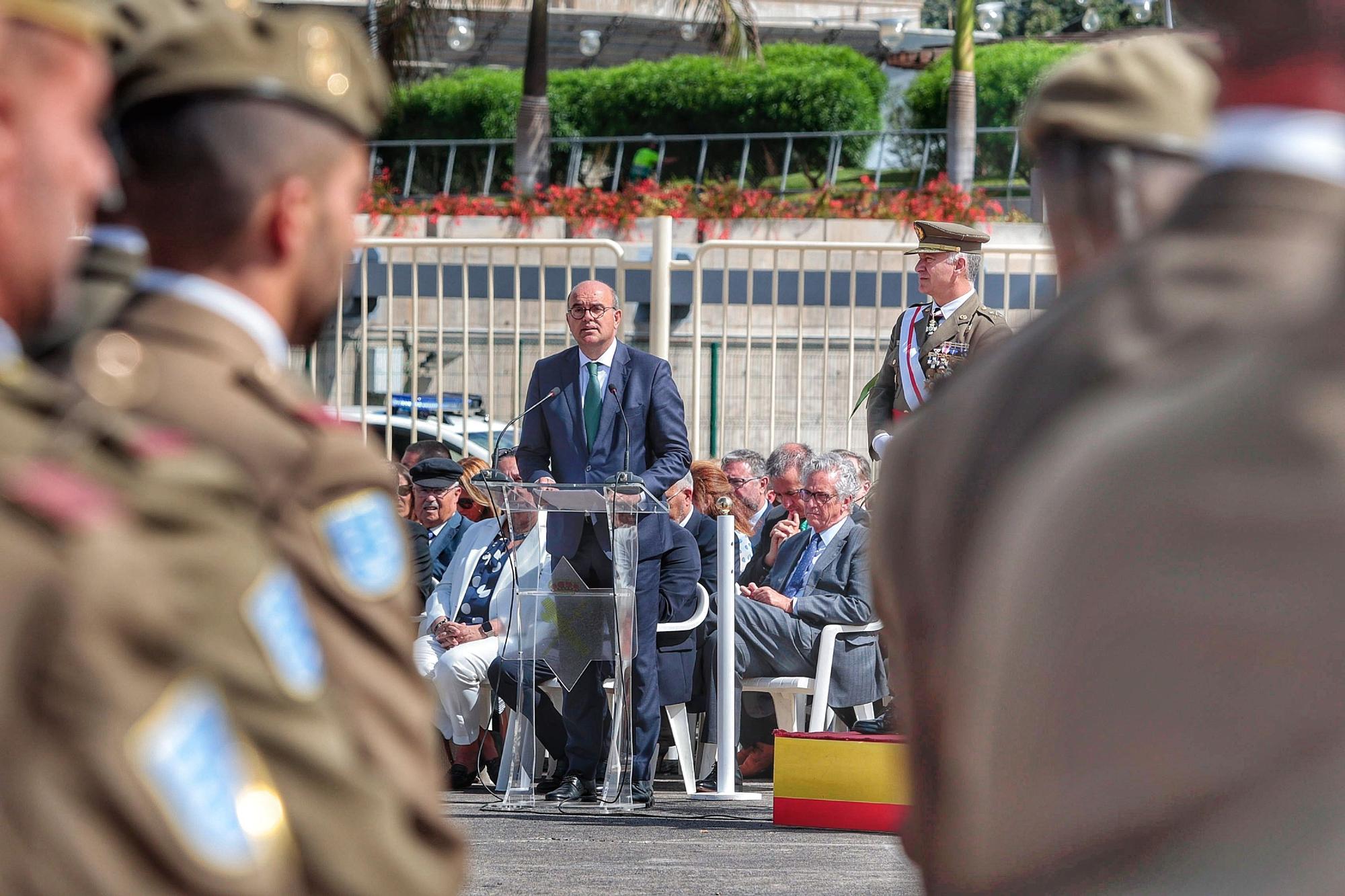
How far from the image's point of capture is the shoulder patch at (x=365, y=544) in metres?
1.60

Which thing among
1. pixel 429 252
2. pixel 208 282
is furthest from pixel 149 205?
pixel 429 252

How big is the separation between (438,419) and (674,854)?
14.8 feet

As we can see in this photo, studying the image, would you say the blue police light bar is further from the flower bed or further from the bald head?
the flower bed

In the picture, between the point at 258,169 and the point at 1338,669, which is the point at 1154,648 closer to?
the point at 1338,669

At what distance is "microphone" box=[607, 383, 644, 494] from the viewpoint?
664 cm

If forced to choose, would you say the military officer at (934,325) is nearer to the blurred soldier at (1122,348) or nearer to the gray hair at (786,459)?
the gray hair at (786,459)

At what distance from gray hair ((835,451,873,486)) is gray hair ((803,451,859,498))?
0.08m

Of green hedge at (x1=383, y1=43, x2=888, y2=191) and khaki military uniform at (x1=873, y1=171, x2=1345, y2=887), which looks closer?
khaki military uniform at (x1=873, y1=171, x2=1345, y2=887)

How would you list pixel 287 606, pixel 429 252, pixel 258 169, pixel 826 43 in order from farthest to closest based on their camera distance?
1. pixel 826 43
2. pixel 429 252
3. pixel 258 169
4. pixel 287 606

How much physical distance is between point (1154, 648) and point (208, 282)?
39.5 inches

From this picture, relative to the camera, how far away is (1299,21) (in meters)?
1.09

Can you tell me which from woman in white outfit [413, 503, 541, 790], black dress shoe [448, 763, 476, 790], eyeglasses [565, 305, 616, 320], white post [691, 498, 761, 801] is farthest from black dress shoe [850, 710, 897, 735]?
eyeglasses [565, 305, 616, 320]

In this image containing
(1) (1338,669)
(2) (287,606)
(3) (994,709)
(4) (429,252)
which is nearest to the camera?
(1) (1338,669)

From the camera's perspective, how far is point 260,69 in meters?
1.69
